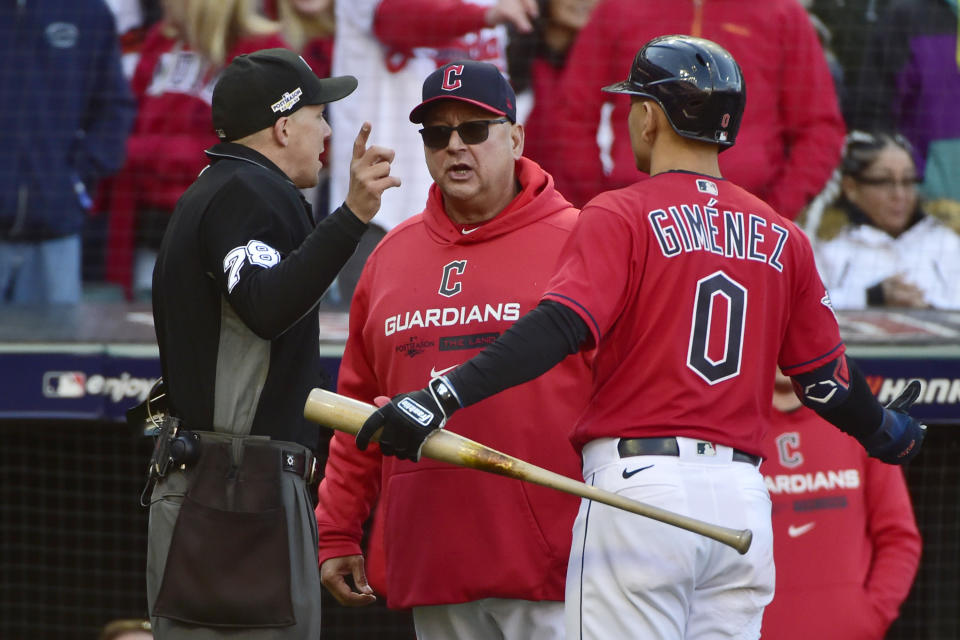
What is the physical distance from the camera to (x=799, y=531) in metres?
4.14

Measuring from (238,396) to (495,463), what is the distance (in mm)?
591

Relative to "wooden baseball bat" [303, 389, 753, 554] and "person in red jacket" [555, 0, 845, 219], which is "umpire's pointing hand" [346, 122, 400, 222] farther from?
"person in red jacket" [555, 0, 845, 219]

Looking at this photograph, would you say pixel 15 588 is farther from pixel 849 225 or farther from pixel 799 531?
pixel 849 225

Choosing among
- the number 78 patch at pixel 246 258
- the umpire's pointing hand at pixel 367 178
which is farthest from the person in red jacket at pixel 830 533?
the number 78 patch at pixel 246 258

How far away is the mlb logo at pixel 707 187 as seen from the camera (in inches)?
106

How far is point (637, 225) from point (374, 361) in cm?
100

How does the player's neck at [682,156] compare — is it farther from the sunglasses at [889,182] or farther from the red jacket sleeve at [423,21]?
the sunglasses at [889,182]

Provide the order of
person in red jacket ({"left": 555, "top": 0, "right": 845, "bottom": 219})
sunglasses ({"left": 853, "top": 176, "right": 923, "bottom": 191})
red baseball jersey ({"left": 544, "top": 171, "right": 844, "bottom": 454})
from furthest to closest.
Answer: sunglasses ({"left": 853, "top": 176, "right": 923, "bottom": 191})
person in red jacket ({"left": 555, "top": 0, "right": 845, "bottom": 219})
red baseball jersey ({"left": 544, "top": 171, "right": 844, "bottom": 454})

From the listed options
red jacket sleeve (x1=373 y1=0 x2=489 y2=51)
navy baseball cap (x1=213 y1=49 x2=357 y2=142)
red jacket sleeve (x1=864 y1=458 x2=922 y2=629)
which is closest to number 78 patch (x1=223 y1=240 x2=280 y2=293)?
navy baseball cap (x1=213 y1=49 x2=357 y2=142)

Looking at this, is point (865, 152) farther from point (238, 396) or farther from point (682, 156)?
point (238, 396)

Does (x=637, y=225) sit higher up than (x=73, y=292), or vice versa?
(x=637, y=225)

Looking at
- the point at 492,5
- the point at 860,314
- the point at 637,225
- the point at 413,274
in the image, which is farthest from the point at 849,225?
the point at 637,225

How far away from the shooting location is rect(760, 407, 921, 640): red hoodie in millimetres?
4086

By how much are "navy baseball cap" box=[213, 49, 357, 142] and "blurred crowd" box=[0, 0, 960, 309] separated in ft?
8.15
